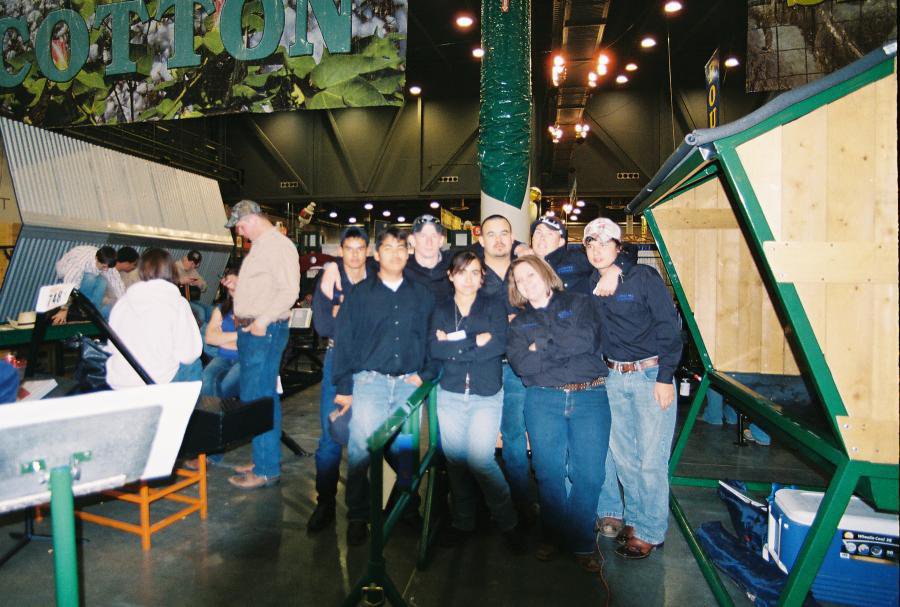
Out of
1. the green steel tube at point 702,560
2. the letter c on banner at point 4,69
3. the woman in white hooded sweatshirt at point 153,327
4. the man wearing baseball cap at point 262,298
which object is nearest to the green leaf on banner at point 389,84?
the man wearing baseball cap at point 262,298

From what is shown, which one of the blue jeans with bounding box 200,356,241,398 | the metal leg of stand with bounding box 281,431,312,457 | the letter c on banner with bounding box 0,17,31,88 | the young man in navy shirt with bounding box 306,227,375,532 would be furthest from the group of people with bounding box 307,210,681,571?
the letter c on banner with bounding box 0,17,31,88

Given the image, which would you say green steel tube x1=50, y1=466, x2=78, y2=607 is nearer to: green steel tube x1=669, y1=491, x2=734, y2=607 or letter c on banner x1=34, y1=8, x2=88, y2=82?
green steel tube x1=669, y1=491, x2=734, y2=607

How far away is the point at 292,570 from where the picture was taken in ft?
9.64

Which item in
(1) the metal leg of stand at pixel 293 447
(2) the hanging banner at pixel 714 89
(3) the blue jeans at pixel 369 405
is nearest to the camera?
(3) the blue jeans at pixel 369 405

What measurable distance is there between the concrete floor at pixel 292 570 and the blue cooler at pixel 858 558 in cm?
42

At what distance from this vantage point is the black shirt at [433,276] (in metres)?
3.38

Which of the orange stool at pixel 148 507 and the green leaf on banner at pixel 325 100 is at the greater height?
the green leaf on banner at pixel 325 100

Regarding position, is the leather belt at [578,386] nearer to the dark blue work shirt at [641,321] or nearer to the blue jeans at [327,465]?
the dark blue work shirt at [641,321]

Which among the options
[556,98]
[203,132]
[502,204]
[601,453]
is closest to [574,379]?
[601,453]

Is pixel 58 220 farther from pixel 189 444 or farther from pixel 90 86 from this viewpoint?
pixel 189 444

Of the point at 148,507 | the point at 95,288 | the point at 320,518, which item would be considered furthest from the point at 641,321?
the point at 95,288

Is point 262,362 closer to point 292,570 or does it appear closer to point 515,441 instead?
point 292,570

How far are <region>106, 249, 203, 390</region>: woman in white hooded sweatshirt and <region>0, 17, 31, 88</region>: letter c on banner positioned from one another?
538 centimetres

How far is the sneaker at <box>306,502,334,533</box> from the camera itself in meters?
3.40
